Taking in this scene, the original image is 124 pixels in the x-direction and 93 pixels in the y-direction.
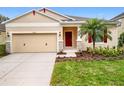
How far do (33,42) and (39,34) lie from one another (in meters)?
1.09

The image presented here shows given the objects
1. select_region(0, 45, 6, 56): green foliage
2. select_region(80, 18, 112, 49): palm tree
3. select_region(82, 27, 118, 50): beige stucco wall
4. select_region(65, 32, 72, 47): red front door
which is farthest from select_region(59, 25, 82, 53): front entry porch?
select_region(0, 45, 6, 56): green foliage

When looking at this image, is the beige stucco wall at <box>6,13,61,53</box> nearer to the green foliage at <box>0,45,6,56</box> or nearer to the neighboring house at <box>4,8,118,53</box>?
Answer: the neighboring house at <box>4,8,118,53</box>

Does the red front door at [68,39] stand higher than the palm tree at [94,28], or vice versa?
the palm tree at [94,28]

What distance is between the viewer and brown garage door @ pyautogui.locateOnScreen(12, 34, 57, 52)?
76.8 feet

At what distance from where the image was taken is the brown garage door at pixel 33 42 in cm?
2341

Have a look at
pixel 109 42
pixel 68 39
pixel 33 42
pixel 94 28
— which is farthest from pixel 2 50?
pixel 109 42

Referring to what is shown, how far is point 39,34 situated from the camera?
2334 cm

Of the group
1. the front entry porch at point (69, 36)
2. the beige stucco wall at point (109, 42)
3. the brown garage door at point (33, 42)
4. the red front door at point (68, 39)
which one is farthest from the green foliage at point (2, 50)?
the beige stucco wall at point (109, 42)

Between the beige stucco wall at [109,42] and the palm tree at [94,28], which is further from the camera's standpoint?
the beige stucco wall at [109,42]

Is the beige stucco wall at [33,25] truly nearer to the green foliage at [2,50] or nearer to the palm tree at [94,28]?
the green foliage at [2,50]
